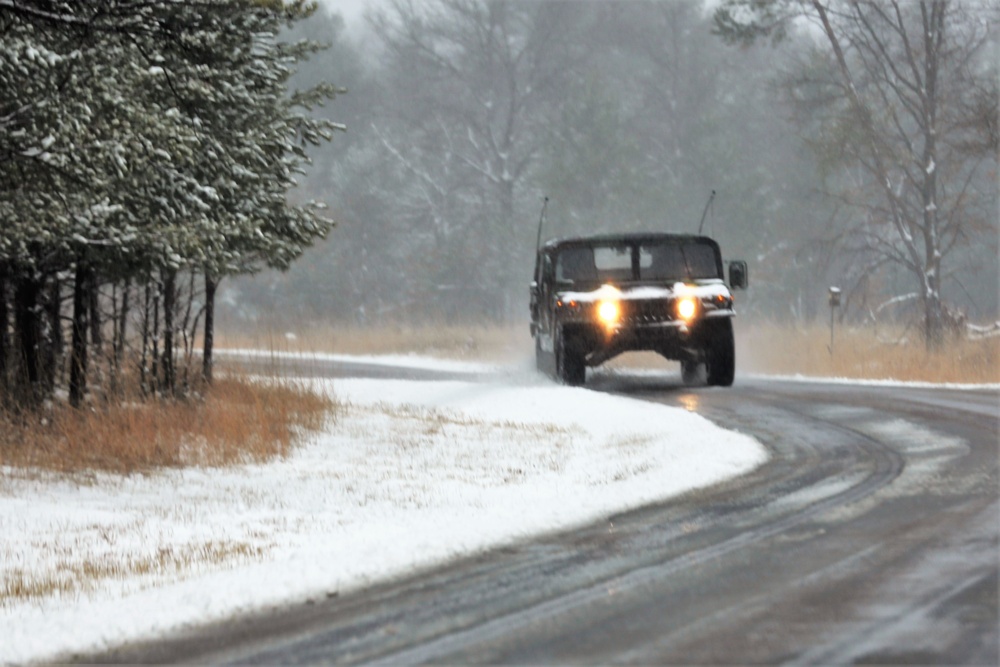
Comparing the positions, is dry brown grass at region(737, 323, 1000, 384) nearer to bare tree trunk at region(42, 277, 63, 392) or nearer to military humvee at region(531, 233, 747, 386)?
military humvee at region(531, 233, 747, 386)

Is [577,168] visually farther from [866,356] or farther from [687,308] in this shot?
[687,308]

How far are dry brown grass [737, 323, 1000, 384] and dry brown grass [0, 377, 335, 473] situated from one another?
1233 centimetres

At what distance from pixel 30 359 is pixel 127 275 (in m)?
1.41

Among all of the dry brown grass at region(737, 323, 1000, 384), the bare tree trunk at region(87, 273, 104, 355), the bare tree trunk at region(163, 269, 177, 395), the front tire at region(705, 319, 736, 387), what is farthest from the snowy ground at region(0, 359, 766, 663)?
the dry brown grass at region(737, 323, 1000, 384)

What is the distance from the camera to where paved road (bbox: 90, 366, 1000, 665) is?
499cm

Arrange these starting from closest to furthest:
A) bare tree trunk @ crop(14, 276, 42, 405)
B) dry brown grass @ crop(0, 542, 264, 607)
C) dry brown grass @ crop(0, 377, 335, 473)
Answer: dry brown grass @ crop(0, 542, 264, 607) < dry brown grass @ crop(0, 377, 335, 473) < bare tree trunk @ crop(14, 276, 42, 405)

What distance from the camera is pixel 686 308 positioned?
18.0m

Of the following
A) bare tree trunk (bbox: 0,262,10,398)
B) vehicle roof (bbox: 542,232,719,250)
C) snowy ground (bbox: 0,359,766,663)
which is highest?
vehicle roof (bbox: 542,232,719,250)

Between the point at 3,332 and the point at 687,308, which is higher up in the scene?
the point at 687,308

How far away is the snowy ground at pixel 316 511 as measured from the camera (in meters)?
6.41

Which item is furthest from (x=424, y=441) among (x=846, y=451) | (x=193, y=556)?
(x=193, y=556)

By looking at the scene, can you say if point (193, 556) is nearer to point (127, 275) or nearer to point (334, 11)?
point (127, 275)

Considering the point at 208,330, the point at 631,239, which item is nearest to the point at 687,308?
the point at 631,239

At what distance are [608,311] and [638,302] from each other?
0.41 m
